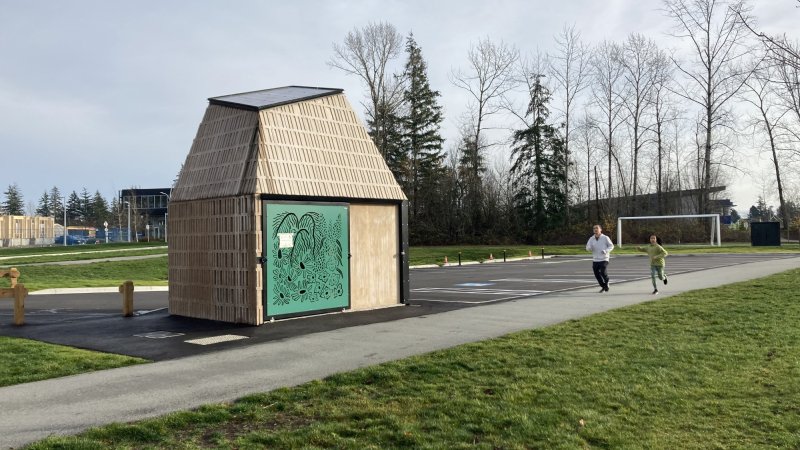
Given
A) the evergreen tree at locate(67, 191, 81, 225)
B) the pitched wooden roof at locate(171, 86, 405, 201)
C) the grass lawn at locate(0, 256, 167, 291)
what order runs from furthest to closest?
the evergreen tree at locate(67, 191, 81, 225), the grass lawn at locate(0, 256, 167, 291), the pitched wooden roof at locate(171, 86, 405, 201)

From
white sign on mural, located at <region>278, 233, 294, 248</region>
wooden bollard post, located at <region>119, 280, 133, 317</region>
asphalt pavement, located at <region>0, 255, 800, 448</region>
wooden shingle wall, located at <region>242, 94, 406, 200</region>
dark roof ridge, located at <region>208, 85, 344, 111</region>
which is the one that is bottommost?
asphalt pavement, located at <region>0, 255, 800, 448</region>

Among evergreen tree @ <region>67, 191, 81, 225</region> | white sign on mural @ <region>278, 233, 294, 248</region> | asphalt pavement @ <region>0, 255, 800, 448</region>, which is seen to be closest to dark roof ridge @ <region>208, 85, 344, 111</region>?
white sign on mural @ <region>278, 233, 294, 248</region>

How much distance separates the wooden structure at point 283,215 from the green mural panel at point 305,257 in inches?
0.8

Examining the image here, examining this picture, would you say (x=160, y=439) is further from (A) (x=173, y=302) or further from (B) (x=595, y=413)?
(A) (x=173, y=302)

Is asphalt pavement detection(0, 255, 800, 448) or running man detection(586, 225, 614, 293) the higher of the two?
running man detection(586, 225, 614, 293)

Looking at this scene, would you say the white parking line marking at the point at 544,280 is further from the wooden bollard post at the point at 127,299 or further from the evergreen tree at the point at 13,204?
the evergreen tree at the point at 13,204

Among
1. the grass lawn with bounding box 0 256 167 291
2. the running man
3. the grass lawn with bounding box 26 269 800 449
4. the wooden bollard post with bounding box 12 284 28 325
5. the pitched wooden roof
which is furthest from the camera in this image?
the grass lawn with bounding box 0 256 167 291

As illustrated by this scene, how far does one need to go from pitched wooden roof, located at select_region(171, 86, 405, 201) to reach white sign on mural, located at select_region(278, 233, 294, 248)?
83 centimetres

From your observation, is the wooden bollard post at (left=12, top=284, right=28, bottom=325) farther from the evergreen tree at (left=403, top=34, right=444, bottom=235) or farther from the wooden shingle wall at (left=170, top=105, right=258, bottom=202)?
the evergreen tree at (left=403, top=34, right=444, bottom=235)

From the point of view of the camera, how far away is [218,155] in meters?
12.4

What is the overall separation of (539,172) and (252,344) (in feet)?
168

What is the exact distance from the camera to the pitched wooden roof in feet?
37.9

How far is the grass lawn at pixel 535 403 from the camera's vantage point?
484 cm

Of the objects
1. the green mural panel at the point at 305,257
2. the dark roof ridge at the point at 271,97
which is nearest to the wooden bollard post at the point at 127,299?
the green mural panel at the point at 305,257
